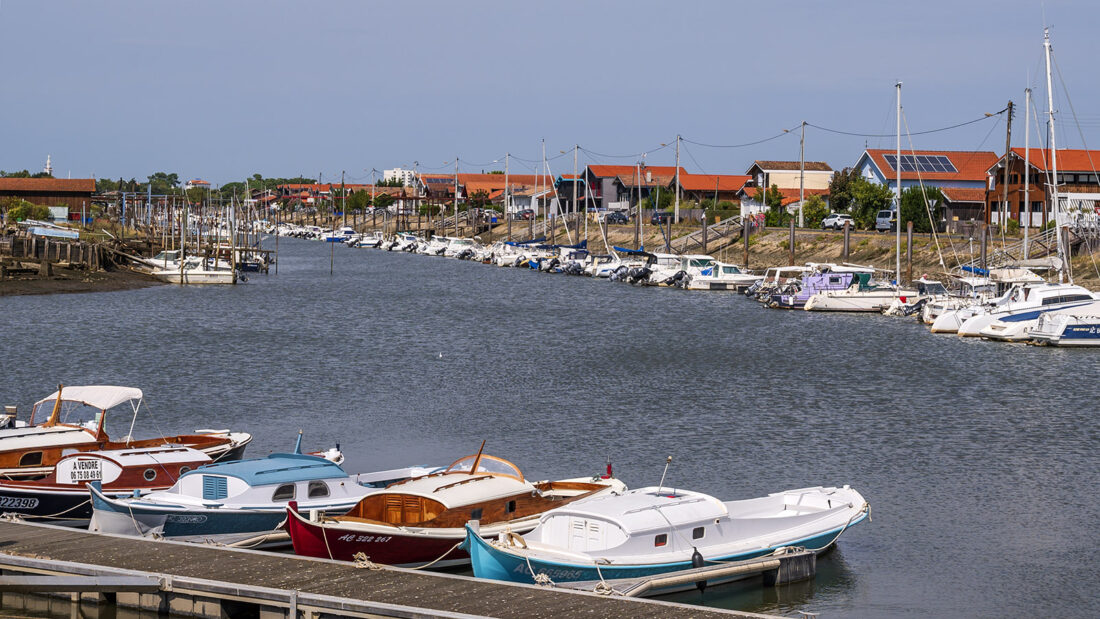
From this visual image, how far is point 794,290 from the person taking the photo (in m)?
74.0

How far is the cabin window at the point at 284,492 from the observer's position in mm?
22172

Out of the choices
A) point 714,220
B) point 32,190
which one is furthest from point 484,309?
point 32,190

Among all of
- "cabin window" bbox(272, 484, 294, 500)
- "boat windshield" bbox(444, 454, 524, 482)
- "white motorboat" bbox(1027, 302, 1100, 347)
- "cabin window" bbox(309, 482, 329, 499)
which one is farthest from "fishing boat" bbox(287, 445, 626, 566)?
"white motorboat" bbox(1027, 302, 1100, 347)

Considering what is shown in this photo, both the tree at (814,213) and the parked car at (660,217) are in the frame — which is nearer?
the tree at (814,213)

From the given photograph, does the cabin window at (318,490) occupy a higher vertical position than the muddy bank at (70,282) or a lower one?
lower

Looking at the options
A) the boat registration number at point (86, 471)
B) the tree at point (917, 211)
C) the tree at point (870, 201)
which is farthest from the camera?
the tree at point (870, 201)

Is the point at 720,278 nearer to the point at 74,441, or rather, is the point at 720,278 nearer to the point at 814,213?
the point at 814,213

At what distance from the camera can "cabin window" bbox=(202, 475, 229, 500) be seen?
22.1 m

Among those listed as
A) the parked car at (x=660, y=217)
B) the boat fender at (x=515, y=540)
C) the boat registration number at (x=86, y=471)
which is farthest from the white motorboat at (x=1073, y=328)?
the parked car at (x=660, y=217)

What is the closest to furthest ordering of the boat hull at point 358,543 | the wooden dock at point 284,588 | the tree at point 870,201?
the wooden dock at point 284,588, the boat hull at point 358,543, the tree at point 870,201

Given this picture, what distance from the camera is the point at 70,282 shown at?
80188mm

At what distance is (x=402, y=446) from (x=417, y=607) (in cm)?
1533

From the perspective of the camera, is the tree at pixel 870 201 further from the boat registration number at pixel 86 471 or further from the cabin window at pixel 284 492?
the boat registration number at pixel 86 471

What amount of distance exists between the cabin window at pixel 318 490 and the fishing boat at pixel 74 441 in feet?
14.9
